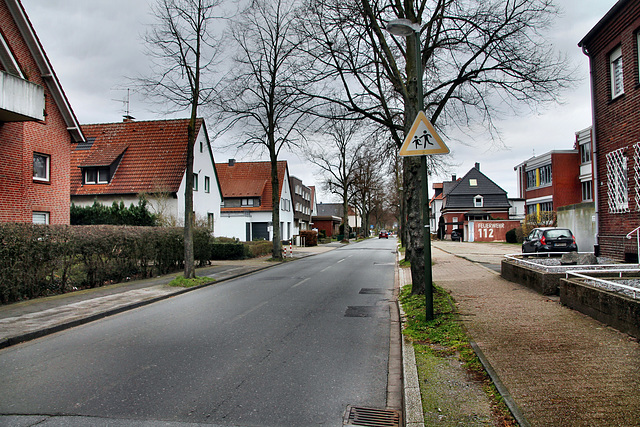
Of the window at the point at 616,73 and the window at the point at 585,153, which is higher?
the window at the point at 585,153

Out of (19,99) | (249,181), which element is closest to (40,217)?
(19,99)

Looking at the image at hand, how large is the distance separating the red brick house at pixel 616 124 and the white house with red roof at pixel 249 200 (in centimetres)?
3242

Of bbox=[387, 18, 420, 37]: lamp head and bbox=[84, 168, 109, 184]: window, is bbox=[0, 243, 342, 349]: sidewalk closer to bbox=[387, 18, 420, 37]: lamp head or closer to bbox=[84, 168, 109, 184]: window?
bbox=[387, 18, 420, 37]: lamp head

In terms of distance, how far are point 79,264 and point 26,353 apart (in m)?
6.13

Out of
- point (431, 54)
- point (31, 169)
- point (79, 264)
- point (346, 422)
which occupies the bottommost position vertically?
point (346, 422)

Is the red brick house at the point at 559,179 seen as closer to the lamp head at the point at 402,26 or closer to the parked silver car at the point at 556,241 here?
the parked silver car at the point at 556,241

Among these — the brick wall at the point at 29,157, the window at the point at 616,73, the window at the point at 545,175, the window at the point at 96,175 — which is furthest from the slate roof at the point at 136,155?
the window at the point at 545,175

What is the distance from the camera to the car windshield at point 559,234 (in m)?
19.3

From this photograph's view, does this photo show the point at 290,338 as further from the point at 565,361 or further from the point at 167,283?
the point at 167,283

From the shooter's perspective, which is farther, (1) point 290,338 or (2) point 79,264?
(2) point 79,264

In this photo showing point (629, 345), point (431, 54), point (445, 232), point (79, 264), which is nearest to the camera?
point (629, 345)

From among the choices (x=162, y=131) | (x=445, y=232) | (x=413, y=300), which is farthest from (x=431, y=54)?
(x=445, y=232)

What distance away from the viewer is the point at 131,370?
17.6 feet

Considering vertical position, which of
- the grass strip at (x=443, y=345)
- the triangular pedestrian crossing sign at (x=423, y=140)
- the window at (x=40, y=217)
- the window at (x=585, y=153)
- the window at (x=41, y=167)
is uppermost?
the window at (x=585, y=153)
